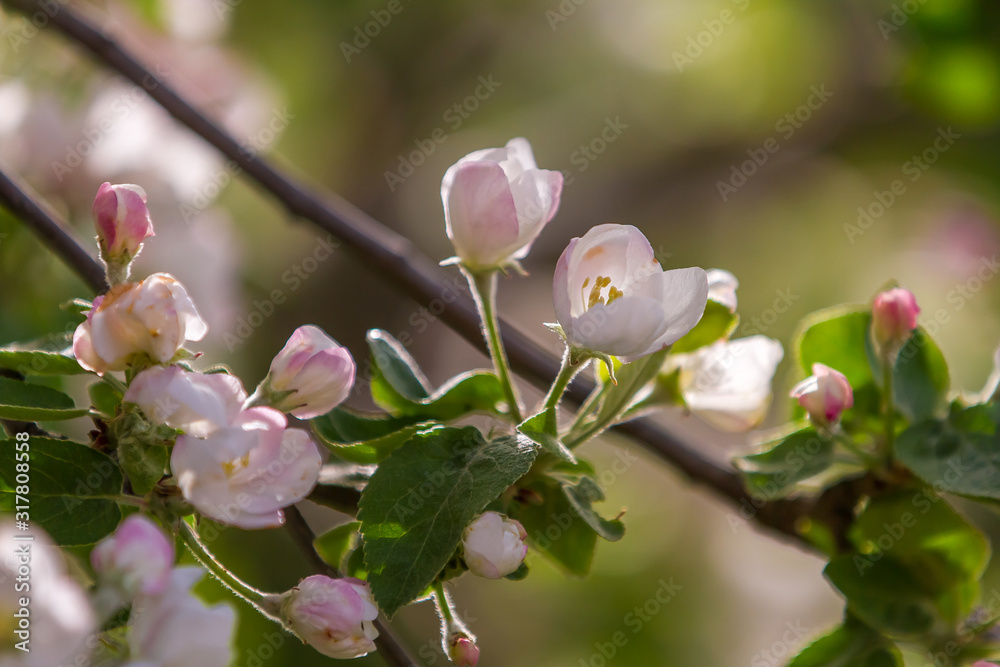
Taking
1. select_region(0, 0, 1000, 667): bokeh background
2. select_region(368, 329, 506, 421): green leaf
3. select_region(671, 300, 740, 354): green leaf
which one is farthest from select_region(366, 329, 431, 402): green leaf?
select_region(0, 0, 1000, 667): bokeh background

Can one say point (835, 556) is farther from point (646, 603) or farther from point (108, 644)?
point (646, 603)

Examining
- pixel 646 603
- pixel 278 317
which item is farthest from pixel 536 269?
pixel 646 603

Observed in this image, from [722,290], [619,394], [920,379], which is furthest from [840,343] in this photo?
[619,394]

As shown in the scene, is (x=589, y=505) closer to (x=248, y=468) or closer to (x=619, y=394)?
(x=619, y=394)

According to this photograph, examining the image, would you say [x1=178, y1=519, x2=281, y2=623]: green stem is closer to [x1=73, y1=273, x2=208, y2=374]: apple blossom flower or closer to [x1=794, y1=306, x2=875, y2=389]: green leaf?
[x1=73, y1=273, x2=208, y2=374]: apple blossom flower

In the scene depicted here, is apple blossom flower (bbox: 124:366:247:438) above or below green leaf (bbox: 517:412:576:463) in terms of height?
below

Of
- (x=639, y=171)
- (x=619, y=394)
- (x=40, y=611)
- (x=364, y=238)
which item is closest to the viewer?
(x=40, y=611)

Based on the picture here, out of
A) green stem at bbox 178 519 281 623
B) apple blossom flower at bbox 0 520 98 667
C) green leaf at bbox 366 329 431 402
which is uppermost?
green leaf at bbox 366 329 431 402
